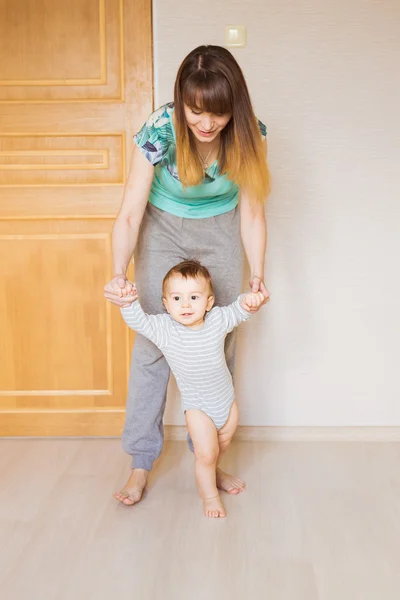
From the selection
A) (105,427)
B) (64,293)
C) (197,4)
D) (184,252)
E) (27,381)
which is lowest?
(105,427)

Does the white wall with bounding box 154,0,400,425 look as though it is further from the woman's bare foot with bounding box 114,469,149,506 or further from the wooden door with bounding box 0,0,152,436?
the woman's bare foot with bounding box 114,469,149,506

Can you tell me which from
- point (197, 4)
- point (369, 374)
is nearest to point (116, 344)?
point (369, 374)

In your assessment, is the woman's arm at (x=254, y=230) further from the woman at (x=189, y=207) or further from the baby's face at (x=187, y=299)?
the baby's face at (x=187, y=299)

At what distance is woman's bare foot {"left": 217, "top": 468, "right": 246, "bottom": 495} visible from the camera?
6.31 feet

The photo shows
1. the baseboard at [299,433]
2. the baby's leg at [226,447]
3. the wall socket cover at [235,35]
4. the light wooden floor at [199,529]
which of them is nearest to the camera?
the light wooden floor at [199,529]

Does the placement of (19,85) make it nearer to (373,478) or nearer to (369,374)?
(369,374)

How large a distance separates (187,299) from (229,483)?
23.6 inches

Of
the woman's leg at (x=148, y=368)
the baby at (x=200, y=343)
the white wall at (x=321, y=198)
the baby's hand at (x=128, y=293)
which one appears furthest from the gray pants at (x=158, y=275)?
the white wall at (x=321, y=198)

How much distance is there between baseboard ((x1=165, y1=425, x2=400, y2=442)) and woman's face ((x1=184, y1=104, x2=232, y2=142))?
45.1 inches

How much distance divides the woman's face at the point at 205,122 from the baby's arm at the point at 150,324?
451 millimetres

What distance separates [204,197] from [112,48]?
2.44 feet

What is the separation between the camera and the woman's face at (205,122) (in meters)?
1.58

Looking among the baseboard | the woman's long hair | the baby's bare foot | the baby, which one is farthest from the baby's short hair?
the baseboard

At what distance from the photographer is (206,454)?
69.8 inches
